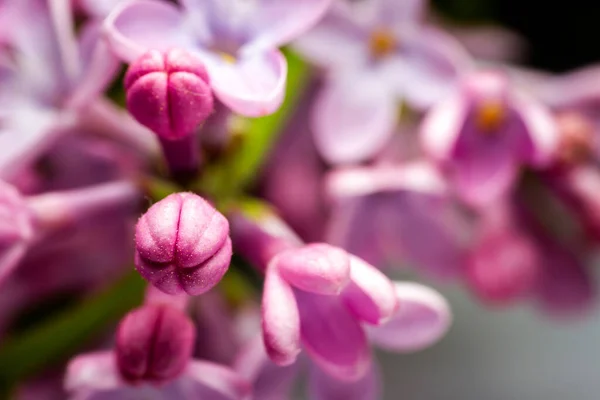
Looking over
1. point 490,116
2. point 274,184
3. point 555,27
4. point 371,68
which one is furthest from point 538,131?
point 555,27

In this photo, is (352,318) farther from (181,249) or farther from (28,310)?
(28,310)

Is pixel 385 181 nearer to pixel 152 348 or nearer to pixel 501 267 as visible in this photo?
pixel 501 267

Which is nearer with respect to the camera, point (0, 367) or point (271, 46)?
point (271, 46)

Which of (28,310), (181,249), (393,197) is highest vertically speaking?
(181,249)

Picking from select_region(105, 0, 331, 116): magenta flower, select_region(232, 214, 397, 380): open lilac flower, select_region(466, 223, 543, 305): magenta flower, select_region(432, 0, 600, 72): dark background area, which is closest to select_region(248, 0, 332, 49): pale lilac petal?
select_region(105, 0, 331, 116): magenta flower

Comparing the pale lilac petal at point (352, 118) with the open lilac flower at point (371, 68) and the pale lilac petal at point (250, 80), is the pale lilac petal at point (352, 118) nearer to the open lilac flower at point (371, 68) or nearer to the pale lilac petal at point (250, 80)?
the open lilac flower at point (371, 68)

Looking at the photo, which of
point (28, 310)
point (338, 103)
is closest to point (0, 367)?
point (28, 310)

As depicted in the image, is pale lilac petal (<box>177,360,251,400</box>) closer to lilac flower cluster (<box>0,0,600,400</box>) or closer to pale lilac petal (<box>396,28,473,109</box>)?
lilac flower cluster (<box>0,0,600,400</box>)
